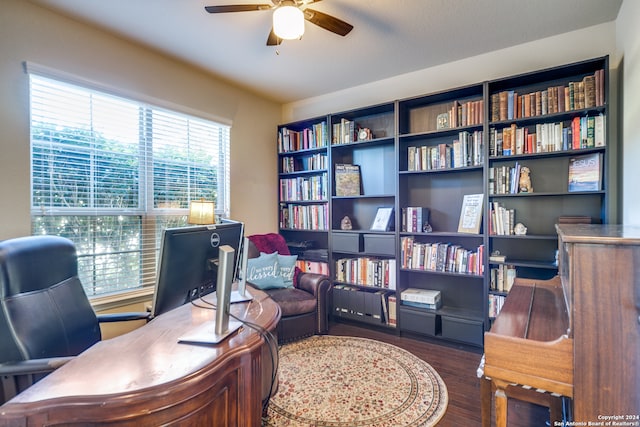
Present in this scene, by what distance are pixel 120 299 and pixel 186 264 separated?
1724 millimetres

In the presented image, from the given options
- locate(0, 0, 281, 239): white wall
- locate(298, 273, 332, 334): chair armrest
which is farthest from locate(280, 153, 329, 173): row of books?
locate(298, 273, 332, 334): chair armrest

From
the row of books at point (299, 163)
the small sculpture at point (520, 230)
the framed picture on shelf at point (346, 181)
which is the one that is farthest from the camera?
the row of books at point (299, 163)

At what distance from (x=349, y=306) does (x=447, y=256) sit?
1.13 meters

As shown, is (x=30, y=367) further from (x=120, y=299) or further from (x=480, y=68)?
(x=480, y=68)

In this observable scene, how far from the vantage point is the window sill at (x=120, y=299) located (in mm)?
2357

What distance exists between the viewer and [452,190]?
2.97 m

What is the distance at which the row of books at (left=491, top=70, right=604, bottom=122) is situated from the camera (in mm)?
2195

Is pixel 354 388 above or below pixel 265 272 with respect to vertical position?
below

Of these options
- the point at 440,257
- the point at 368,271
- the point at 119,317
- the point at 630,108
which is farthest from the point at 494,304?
the point at 119,317

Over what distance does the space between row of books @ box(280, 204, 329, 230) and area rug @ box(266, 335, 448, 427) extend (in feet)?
4.36

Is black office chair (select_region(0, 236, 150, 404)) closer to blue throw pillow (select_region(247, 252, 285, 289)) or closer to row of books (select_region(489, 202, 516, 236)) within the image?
blue throw pillow (select_region(247, 252, 285, 289))

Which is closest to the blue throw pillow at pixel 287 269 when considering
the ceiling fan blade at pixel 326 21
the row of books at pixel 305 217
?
the row of books at pixel 305 217

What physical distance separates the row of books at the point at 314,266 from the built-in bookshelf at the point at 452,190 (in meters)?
0.09

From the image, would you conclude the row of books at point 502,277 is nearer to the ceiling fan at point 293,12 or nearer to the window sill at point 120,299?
the ceiling fan at point 293,12
